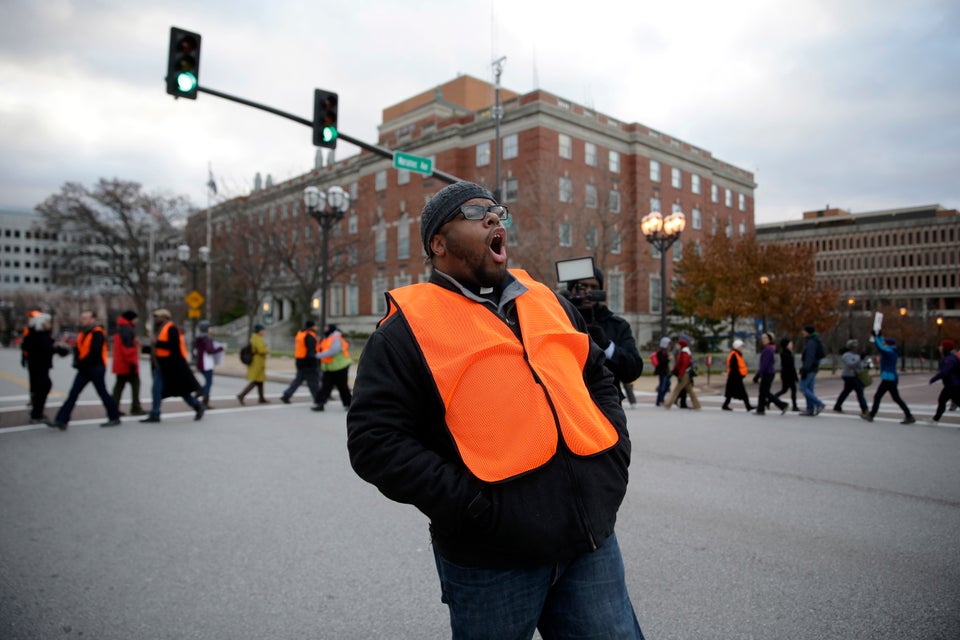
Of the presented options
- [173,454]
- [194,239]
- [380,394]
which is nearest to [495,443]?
[380,394]

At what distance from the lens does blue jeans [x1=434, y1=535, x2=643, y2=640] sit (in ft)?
5.73

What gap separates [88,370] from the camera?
999 cm

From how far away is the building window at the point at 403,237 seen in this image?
4166 cm

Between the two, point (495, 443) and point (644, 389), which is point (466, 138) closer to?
point (644, 389)

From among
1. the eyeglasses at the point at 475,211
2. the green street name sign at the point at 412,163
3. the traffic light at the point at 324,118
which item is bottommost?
the eyeglasses at the point at 475,211

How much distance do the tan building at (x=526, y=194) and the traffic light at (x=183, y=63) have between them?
1756 cm

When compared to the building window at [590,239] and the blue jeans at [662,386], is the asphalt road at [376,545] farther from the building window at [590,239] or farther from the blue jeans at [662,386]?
the building window at [590,239]

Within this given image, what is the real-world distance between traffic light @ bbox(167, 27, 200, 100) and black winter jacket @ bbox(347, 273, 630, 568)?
935 cm

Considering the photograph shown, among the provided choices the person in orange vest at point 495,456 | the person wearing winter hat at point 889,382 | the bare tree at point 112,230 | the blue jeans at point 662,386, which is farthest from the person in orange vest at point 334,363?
the bare tree at point 112,230

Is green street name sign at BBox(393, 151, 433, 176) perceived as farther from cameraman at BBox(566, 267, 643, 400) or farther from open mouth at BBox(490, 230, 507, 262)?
open mouth at BBox(490, 230, 507, 262)

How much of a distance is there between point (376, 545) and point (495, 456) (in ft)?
10.6

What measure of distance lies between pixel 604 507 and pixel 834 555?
11.2ft

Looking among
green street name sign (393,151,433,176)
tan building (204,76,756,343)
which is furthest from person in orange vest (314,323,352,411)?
tan building (204,76,756,343)

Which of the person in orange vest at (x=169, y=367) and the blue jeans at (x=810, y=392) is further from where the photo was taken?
the blue jeans at (x=810, y=392)
